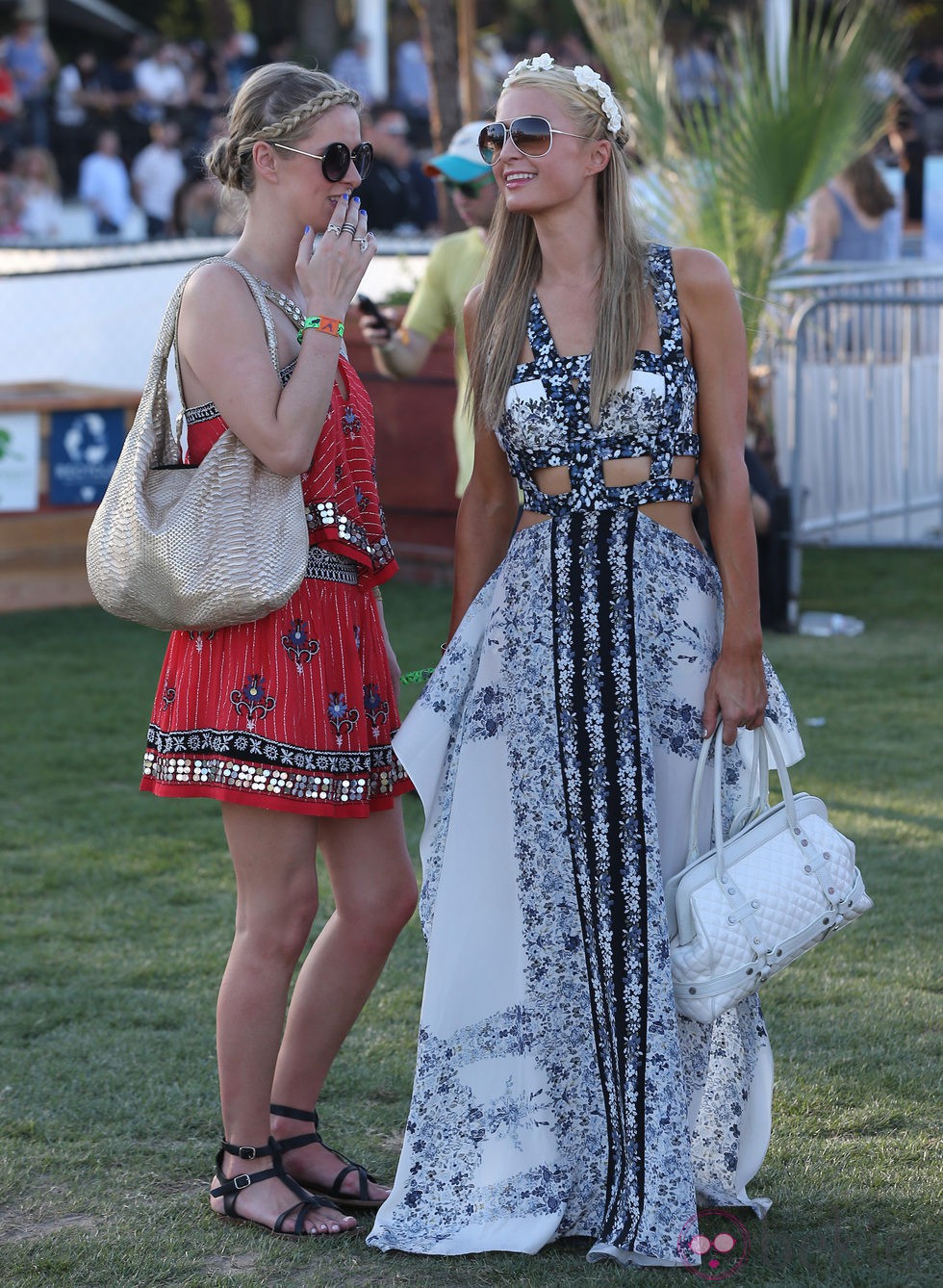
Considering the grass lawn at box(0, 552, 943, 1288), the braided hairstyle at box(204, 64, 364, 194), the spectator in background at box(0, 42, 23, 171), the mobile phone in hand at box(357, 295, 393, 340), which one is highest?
the spectator in background at box(0, 42, 23, 171)

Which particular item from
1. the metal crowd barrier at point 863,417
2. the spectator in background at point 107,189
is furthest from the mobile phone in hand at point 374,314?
the spectator in background at point 107,189

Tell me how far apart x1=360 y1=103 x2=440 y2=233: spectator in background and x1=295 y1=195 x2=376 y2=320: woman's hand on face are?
1235 cm

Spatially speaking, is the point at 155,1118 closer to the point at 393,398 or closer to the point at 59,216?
the point at 393,398

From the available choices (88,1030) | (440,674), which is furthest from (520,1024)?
(88,1030)

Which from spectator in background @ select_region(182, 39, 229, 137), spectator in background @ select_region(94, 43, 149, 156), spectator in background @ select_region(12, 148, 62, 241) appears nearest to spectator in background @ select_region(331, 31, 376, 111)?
spectator in background @ select_region(182, 39, 229, 137)

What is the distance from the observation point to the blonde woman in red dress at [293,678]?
2.85 m

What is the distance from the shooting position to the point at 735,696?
2840 mm

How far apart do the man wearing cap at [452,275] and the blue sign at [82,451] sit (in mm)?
3744

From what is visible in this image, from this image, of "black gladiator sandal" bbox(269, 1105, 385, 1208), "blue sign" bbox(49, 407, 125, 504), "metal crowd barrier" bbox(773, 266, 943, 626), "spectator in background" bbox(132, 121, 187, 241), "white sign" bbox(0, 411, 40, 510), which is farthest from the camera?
"spectator in background" bbox(132, 121, 187, 241)

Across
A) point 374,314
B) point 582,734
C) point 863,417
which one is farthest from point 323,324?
point 863,417

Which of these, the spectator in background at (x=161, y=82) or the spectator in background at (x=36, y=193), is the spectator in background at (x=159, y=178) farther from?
the spectator in background at (x=161, y=82)

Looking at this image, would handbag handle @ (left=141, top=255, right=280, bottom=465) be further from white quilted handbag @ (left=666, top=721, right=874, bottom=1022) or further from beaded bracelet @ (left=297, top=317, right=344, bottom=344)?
white quilted handbag @ (left=666, top=721, right=874, bottom=1022)

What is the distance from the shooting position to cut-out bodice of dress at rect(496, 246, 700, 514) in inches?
111

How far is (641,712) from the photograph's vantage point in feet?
9.43
